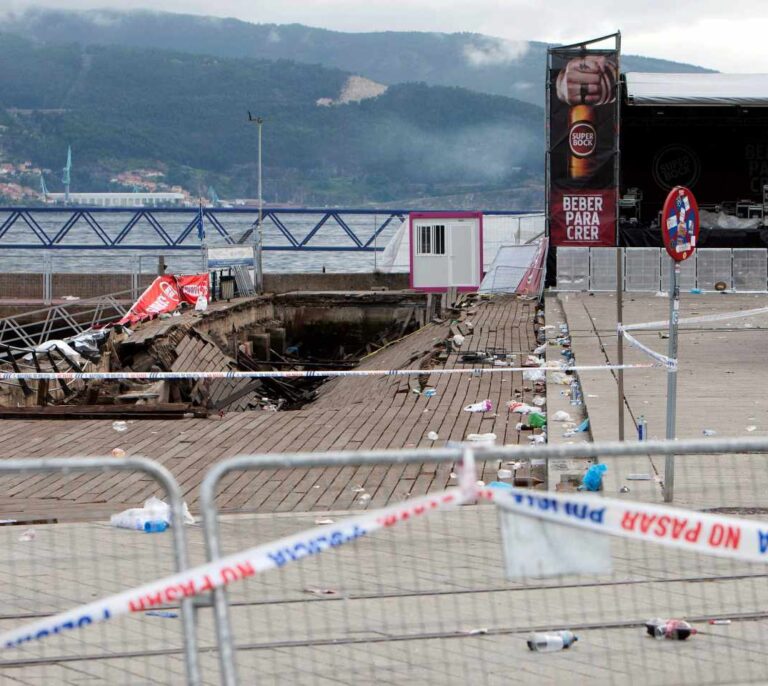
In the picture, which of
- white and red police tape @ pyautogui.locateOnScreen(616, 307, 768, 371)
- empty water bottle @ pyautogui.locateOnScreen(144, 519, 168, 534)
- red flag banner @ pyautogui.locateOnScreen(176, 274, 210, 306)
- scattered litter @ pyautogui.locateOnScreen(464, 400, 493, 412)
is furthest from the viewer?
red flag banner @ pyautogui.locateOnScreen(176, 274, 210, 306)

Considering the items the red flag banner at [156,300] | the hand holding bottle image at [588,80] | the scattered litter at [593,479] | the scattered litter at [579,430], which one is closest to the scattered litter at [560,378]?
the scattered litter at [579,430]

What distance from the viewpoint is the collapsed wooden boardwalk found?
33.1 ft

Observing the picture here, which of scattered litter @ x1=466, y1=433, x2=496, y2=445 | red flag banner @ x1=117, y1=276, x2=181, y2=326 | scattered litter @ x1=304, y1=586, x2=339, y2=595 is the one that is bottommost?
scattered litter @ x1=466, y1=433, x2=496, y2=445

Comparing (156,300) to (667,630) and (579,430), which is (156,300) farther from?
(667,630)

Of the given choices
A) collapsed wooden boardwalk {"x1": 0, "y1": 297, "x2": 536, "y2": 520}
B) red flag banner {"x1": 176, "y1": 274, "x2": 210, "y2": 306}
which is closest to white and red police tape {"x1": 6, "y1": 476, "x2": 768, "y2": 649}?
collapsed wooden boardwalk {"x1": 0, "y1": 297, "x2": 536, "y2": 520}

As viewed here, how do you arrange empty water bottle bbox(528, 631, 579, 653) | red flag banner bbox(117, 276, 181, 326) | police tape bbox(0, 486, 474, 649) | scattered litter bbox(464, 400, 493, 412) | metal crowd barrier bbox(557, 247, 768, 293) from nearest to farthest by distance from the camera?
police tape bbox(0, 486, 474, 649) < empty water bottle bbox(528, 631, 579, 653) < scattered litter bbox(464, 400, 493, 412) < red flag banner bbox(117, 276, 181, 326) < metal crowd barrier bbox(557, 247, 768, 293)

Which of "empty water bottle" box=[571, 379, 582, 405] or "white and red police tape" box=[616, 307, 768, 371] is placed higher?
"white and red police tape" box=[616, 307, 768, 371]

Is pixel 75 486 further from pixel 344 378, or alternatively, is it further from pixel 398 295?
pixel 398 295

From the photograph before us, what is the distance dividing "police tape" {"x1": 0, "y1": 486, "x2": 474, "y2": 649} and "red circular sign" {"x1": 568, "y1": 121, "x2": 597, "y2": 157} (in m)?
28.5

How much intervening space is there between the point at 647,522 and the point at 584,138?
28.5 m

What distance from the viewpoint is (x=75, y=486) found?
35.0 ft

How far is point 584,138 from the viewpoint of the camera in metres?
31.7

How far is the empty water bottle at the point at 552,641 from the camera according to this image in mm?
5590

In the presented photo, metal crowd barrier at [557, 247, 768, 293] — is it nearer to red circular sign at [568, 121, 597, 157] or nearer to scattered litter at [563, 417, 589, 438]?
red circular sign at [568, 121, 597, 157]
